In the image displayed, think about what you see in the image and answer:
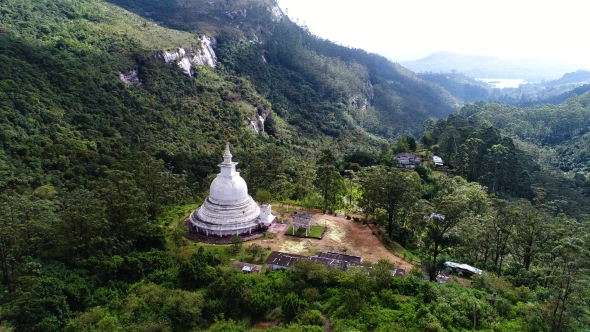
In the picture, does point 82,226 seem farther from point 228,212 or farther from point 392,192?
point 392,192

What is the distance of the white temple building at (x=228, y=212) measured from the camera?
1594 inches

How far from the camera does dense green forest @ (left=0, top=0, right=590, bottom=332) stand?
26.7 m

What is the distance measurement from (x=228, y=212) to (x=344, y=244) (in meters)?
12.2

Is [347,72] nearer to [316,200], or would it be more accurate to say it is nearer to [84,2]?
[84,2]

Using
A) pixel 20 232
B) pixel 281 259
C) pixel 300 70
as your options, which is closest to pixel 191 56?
pixel 300 70

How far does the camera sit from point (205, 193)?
53969mm

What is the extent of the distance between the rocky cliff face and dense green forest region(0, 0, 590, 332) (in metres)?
2.52

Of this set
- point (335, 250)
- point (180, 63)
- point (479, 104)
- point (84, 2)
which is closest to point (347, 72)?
point (479, 104)

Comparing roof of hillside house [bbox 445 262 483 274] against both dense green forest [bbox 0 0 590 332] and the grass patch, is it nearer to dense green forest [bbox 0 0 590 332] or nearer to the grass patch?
dense green forest [bbox 0 0 590 332]

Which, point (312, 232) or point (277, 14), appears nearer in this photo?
point (312, 232)

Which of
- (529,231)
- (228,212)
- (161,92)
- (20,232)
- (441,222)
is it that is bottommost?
(228,212)

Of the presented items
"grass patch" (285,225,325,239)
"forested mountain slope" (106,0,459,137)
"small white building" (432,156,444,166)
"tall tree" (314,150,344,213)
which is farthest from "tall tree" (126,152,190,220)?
"forested mountain slope" (106,0,459,137)

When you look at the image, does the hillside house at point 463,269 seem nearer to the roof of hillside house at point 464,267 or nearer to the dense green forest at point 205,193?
the roof of hillside house at point 464,267

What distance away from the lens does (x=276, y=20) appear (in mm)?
175250
